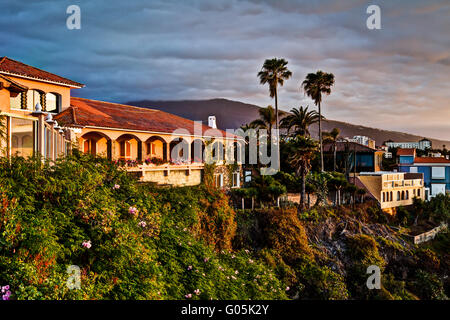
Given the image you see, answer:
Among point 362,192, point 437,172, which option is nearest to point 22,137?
point 362,192

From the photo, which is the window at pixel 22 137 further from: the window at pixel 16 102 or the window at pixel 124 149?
the window at pixel 124 149

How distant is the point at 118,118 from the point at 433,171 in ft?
178

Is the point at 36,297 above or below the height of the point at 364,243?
above

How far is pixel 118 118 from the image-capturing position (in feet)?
85.7

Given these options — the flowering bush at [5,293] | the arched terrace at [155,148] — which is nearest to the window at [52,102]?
the arched terrace at [155,148]

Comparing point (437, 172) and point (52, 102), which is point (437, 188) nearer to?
point (437, 172)

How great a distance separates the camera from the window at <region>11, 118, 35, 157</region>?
8289 millimetres

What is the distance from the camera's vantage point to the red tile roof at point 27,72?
20.1 m

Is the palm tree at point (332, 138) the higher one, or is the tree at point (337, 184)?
the palm tree at point (332, 138)

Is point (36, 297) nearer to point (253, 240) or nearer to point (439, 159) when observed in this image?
point (253, 240)
